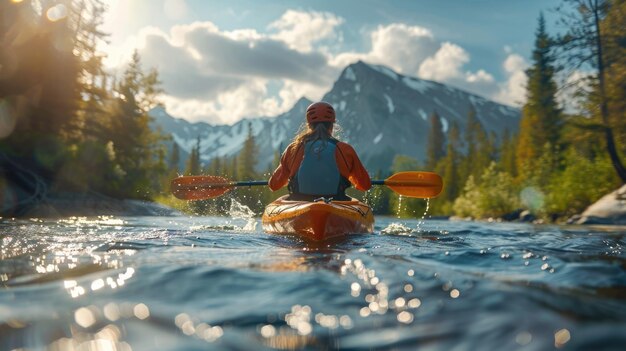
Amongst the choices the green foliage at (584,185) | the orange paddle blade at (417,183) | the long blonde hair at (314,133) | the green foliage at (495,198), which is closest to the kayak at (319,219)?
the long blonde hair at (314,133)

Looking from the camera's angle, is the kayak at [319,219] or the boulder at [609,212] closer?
the kayak at [319,219]

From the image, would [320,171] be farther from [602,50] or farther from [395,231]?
[602,50]

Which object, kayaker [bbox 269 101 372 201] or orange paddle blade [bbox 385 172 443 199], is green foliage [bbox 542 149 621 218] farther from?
kayaker [bbox 269 101 372 201]

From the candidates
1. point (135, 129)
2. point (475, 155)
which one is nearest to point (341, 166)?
point (135, 129)

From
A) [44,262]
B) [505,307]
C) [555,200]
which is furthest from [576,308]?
[555,200]

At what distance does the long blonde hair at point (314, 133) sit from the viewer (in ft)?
22.3

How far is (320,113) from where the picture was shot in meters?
7.04

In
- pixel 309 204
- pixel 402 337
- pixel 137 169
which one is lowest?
pixel 402 337

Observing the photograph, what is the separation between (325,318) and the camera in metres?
2.08

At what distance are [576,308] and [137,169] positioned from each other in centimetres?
3202

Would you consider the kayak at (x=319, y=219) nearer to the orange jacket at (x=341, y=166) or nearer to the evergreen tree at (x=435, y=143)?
the orange jacket at (x=341, y=166)

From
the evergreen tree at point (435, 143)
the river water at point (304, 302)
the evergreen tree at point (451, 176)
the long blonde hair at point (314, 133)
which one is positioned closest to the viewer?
the river water at point (304, 302)

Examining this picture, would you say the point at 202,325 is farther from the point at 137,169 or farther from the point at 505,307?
the point at 137,169

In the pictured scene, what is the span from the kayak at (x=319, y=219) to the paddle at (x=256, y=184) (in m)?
1.36
